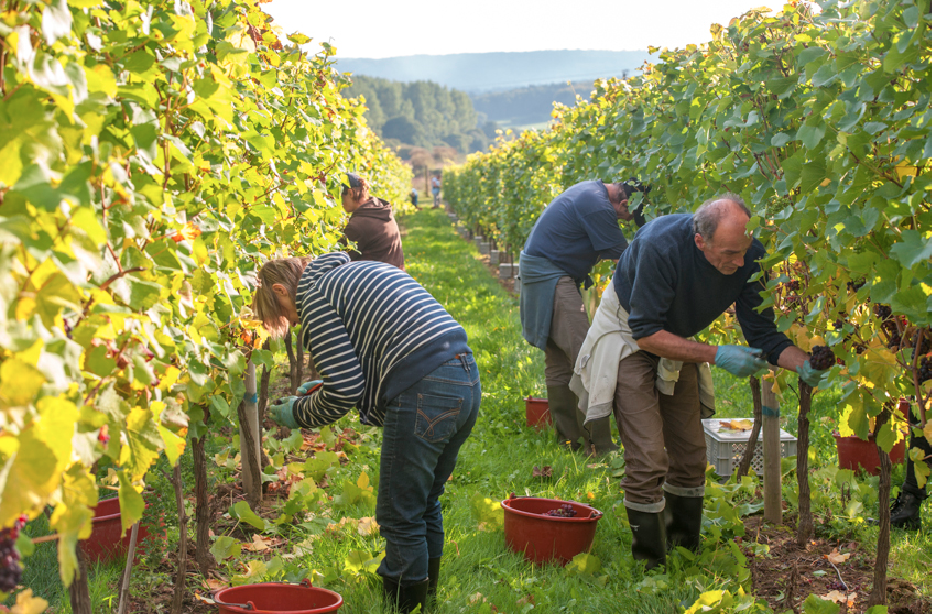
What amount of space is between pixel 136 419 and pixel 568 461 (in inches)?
126

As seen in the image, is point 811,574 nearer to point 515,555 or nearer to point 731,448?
point 731,448

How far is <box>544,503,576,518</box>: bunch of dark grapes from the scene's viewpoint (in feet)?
10.4

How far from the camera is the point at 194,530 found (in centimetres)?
342

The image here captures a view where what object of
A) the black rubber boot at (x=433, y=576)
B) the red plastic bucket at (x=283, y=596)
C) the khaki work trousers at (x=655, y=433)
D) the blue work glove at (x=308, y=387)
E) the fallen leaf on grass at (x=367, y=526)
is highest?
the blue work glove at (x=308, y=387)

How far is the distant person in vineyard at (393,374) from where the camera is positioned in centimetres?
238

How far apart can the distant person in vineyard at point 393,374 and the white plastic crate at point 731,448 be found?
1.95 m

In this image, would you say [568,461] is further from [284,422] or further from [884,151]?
[884,151]

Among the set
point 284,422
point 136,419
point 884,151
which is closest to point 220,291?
point 284,422

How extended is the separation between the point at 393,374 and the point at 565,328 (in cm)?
223

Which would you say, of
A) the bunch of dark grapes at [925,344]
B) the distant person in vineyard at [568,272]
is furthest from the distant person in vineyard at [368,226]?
the bunch of dark grapes at [925,344]

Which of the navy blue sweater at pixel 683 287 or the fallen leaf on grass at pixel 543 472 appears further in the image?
the fallen leaf on grass at pixel 543 472

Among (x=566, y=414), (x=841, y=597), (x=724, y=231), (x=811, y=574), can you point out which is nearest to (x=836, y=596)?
(x=841, y=597)

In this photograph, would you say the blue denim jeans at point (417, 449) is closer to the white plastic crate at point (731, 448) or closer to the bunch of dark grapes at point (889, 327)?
the bunch of dark grapes at point (889, 327)

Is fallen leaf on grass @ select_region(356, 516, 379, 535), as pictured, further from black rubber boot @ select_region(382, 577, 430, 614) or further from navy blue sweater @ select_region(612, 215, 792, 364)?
navy blue sweater @ select_region(612, 215, 792, 364)
